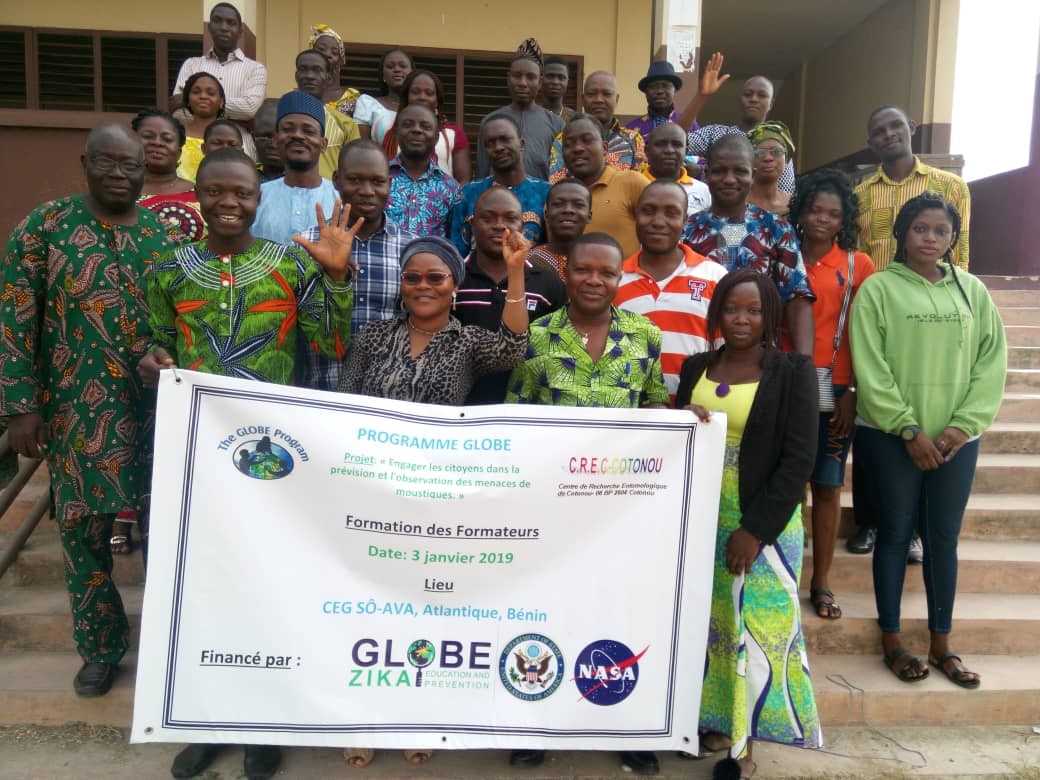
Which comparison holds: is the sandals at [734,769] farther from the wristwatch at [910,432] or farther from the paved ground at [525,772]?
the wristwatch at [910,432]

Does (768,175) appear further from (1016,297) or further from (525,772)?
(1016,297)

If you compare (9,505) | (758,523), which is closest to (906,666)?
(758,523)

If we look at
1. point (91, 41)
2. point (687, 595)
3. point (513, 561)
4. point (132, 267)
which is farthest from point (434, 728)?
point (91, 41)

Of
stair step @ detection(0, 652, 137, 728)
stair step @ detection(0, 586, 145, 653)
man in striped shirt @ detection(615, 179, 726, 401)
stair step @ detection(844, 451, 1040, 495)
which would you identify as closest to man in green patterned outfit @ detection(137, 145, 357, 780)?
stair step @ detection(0, 652, 137, 728)

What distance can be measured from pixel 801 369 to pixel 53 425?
2826 millimetres

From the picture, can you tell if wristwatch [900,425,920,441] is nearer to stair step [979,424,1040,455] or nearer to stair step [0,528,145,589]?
stair step [979,424,1040,455]

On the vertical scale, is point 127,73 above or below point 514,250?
above

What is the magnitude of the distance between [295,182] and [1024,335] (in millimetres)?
5836

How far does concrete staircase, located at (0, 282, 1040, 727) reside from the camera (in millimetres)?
3420

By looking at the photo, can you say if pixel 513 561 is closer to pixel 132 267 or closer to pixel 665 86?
pixel 132 267

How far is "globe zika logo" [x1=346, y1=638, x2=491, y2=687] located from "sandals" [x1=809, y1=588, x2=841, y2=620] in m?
1.84

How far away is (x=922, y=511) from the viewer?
3.52 metres

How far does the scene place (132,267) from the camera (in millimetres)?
3109

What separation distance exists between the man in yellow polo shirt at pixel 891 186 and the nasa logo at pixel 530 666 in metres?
3.01
